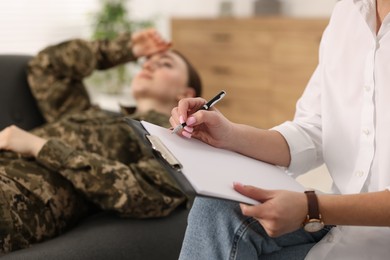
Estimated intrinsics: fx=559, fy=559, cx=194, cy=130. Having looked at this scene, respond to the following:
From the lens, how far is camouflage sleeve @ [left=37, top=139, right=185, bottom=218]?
5.17 feet

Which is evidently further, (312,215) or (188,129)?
(188,129)

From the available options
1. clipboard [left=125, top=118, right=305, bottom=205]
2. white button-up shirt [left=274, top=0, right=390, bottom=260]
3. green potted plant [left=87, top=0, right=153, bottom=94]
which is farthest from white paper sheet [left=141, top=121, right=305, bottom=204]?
green potted plant [left=87, top=0, right=153, bottom=94]

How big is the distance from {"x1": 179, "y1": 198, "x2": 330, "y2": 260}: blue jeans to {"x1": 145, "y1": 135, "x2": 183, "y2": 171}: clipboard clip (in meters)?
0.15

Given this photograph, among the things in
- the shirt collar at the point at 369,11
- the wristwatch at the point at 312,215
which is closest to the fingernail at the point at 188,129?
the wristwatch at the point at 312,215

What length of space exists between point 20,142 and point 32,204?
230 millimetres

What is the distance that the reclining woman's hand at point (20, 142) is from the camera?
5.43 feet

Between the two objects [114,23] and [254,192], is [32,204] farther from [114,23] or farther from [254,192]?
[114,23]

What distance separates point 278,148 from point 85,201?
73cm

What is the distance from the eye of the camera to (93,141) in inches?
72.7

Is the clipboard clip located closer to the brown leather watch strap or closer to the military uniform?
the brown leather watch strap

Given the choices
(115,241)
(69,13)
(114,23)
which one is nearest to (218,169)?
(115,241)

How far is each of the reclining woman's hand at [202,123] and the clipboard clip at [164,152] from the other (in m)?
0.10

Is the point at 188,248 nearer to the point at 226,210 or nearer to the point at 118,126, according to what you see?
the point at 226,210

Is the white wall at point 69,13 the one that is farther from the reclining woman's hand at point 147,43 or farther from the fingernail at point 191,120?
the fingernail at point 191,120
